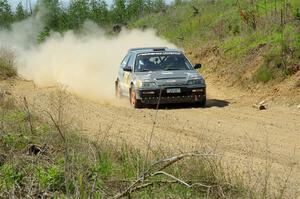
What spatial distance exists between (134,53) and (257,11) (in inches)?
436

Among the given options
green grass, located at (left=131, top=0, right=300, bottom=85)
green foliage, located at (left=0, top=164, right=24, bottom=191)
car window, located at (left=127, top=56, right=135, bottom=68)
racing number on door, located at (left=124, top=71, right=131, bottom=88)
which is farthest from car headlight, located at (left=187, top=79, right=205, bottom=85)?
green foliage, located at (left=0, top=164, right=24, bottom=191)

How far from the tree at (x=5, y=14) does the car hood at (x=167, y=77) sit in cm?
4301

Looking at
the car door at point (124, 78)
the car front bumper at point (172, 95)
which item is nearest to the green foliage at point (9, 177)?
the car front bumper at point (172, 95)

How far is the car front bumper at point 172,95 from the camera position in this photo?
48.9ft

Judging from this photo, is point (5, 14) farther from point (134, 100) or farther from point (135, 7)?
point (134, 100)

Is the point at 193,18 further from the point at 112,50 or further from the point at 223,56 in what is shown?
the point at 223,56

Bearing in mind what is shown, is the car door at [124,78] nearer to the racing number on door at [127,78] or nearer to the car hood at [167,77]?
the racing number on door at [127,78]

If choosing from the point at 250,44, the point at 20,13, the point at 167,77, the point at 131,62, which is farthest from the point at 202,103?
the point at 20,13

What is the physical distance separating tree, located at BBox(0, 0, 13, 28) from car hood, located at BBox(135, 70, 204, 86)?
43010 millimetres

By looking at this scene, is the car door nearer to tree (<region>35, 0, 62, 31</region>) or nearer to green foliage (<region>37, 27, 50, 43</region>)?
green foliage (<region>37, 27, 50, 43</region>)

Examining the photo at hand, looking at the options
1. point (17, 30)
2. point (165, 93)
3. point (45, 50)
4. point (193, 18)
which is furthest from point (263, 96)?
point (17, 30)

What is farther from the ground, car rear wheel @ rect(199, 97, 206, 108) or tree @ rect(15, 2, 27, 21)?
car rear wheel @ rect(199, 97, 206, 108)

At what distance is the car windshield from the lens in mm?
15922

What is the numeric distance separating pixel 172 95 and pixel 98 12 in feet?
140
